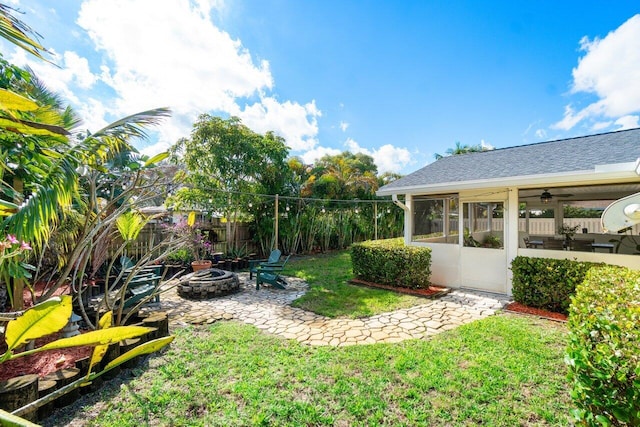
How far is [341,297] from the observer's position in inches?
260

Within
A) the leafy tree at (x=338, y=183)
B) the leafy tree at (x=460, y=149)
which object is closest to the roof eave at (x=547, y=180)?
the leafy tree at (x=338, y=183)

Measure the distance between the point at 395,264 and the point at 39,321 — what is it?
270 inches

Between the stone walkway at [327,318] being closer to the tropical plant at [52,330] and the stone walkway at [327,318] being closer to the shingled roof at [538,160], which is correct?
the shingled roof at [538,160]

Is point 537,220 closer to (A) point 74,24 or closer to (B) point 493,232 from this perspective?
(B) point 493,232

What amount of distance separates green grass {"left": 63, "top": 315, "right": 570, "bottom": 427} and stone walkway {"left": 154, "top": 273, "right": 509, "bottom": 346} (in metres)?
0.35

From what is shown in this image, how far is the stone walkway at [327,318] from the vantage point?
455 centimetres

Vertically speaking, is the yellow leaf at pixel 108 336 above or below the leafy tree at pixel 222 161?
below

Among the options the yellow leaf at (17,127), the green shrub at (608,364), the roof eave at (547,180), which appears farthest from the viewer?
the roof eave at (547,180)

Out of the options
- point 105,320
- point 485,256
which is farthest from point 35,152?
point 485,256

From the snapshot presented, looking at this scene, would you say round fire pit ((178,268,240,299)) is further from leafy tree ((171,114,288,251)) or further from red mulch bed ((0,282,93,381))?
leafy tree ((171,114,288,251))

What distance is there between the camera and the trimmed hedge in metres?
6.92

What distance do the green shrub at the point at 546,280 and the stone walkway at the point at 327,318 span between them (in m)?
0.54

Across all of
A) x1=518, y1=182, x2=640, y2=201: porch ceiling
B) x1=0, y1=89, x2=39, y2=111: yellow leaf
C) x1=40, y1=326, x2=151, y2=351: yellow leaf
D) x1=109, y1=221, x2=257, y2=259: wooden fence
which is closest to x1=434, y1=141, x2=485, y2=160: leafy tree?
x1=518, y1=182, x2=640, y2=201: porch ceiling

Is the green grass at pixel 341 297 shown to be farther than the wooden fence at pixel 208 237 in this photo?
No
